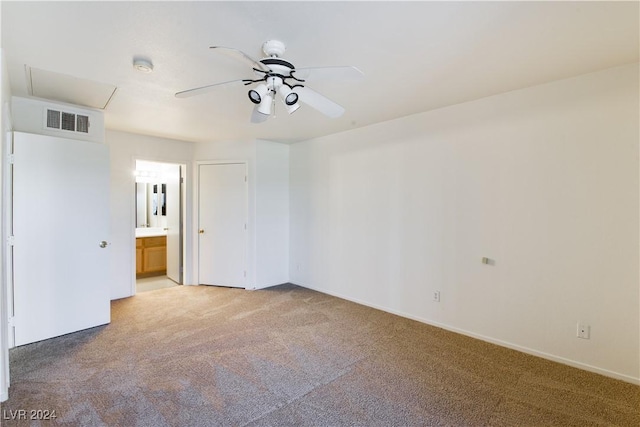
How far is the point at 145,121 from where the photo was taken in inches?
150

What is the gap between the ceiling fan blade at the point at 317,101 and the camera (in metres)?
2.00

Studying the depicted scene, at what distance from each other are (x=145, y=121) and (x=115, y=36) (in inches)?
80.7

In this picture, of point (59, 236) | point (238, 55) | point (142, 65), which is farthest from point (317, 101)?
point (59, 236)

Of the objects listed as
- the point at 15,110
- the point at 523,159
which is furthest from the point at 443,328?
the point at 15,110

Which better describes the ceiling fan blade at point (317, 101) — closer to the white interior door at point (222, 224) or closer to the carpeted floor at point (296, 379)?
the carpeted floor at point (296, 379)

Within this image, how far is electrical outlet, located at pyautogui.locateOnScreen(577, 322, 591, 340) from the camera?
250 cm

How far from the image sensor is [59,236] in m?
3.07

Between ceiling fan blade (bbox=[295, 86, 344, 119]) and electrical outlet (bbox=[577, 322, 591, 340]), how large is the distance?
2624mm

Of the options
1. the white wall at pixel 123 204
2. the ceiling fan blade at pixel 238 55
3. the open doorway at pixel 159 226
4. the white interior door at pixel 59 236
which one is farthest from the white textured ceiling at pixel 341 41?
the open doorway at pixel 159 226

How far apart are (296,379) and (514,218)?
2392 mm

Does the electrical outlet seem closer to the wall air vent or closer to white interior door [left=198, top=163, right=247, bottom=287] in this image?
white interior door [left=198, top=163, right=247, bottom=287]

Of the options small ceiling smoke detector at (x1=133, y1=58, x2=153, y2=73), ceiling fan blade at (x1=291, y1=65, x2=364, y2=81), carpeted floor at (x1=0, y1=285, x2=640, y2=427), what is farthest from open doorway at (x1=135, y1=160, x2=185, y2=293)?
ceiling fan blade at (x1=291, y1=65, x2=364, y2=81)

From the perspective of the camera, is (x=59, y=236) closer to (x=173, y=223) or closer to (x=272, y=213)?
(x=173, y=223)

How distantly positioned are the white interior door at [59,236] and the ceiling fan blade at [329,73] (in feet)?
8.96
